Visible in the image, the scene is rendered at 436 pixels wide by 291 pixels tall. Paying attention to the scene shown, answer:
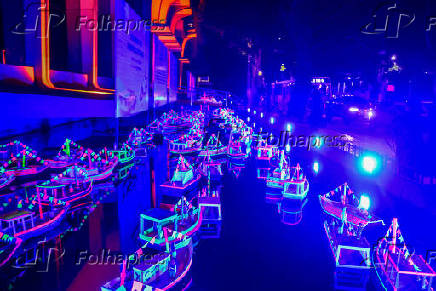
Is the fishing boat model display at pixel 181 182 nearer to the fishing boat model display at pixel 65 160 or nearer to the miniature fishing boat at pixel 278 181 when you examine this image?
the miniature fishing boat at pixel 278 181

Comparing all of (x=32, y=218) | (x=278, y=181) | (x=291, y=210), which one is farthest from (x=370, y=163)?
(x=32, y=218)

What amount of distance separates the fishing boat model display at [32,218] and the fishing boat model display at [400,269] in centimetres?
469

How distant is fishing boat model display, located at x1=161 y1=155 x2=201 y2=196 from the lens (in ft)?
19.5

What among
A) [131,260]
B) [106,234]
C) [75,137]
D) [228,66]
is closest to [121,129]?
[75,137]

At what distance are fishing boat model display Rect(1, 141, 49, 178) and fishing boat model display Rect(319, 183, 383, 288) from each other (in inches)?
289

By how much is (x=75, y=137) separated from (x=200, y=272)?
1023 centimetres

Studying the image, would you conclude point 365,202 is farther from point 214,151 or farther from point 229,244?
point 214,151

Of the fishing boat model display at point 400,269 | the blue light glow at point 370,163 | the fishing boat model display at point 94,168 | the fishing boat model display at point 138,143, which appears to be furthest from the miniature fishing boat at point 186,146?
the fishing boat model display at point 400,269

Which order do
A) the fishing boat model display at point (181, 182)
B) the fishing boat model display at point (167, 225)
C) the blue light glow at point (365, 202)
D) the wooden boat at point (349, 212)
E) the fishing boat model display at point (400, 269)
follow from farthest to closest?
the fishing boat model display at point (181, 182) → the blue light glow at point (365, 202) → the wooden boat at point (349, 212) → the fishing boat model display at point (167, 225) → the fishing boat model display at point (400, 269)

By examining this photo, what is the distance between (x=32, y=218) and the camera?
4098 millimetres

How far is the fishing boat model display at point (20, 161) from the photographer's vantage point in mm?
7336

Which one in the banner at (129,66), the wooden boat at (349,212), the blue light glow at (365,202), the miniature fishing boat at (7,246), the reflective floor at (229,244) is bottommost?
the reflective floor at (229,244)

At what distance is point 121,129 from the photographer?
51.4ft

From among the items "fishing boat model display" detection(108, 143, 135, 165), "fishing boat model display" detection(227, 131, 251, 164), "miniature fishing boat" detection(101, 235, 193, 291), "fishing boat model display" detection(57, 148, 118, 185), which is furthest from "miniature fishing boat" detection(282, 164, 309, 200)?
"fishing boat model display" detection(108, 143, 135, 165)
